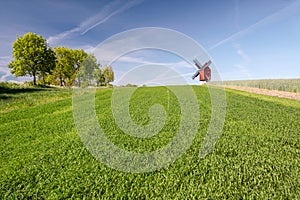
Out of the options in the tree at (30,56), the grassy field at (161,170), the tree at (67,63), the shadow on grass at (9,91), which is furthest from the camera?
the tree at (67,63)

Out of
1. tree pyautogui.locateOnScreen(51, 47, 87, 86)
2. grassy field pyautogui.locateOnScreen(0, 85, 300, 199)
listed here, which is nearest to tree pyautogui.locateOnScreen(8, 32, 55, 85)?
tree pyautogui.locateOnScreen(51, 47, 87, 86)

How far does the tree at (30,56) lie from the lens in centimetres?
4971

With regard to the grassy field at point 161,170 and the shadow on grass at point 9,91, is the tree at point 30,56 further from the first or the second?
the grassy field at point 161,170

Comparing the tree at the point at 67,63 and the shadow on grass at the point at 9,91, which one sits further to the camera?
the tree at the point at 67,63

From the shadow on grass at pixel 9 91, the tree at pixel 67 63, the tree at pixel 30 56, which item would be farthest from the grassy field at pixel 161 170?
the tree at pixel 67 63

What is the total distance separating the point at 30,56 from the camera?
50438 mm

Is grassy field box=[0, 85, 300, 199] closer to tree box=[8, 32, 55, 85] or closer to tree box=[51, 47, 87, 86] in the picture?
tree box=[8, 32, 55, 85]

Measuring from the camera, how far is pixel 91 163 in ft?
26.2

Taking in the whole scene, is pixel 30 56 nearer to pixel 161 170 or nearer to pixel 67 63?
pixel 67 63

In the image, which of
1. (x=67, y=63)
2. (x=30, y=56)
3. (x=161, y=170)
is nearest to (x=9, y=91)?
(x=30, y=56)

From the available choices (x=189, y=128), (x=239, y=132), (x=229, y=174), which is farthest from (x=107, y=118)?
(x=229, y=174)

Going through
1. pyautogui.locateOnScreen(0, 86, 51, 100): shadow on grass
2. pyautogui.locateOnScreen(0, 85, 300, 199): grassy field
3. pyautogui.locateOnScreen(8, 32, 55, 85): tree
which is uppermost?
pyautogui.locateOnScreen(8, 32, 55, 85): tree

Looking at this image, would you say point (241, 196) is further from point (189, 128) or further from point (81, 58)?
point (81, 58)

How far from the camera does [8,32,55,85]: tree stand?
1957 inches
